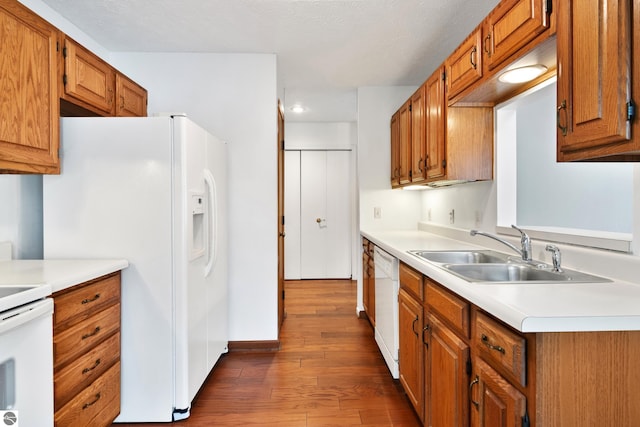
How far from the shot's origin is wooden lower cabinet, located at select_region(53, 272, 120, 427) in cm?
143

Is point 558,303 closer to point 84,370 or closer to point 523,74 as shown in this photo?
point 523,74

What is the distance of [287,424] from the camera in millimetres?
1925

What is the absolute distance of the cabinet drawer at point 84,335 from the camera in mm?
1424

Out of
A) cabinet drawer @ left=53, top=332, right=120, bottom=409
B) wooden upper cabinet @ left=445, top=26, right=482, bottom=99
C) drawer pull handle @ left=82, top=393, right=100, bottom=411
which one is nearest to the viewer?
cabinet drawer @ left=53, top=332, right=120, bottom=409

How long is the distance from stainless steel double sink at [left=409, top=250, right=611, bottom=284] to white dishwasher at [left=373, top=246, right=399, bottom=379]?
0.32 m

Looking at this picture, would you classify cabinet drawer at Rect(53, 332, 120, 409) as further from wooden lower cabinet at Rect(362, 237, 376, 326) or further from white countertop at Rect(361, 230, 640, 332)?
wooden lower cabinet at Rect(362, 237, 376, 326)

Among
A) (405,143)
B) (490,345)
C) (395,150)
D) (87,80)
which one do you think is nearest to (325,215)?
(395,150)

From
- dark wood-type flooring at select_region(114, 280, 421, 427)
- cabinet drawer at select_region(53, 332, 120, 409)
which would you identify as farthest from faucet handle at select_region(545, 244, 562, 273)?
cabinet drawer at select_region(53, 332, 120, 409)

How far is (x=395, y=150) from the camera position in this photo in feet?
11.5

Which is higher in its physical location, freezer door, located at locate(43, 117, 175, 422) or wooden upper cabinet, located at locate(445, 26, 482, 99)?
wooden upper cabinet, located at locate(445, 26, 482, 99)

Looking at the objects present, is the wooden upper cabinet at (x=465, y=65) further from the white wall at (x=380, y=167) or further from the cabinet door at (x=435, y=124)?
the white wall at (x=380, y=167)

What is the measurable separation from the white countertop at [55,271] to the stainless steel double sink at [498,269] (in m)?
1.57

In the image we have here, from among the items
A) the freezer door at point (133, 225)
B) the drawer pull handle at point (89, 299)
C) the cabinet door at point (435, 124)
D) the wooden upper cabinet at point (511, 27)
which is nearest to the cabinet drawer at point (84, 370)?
the freezer door at point (133, 225)

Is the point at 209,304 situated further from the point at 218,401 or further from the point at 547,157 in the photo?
the point at 547,157
